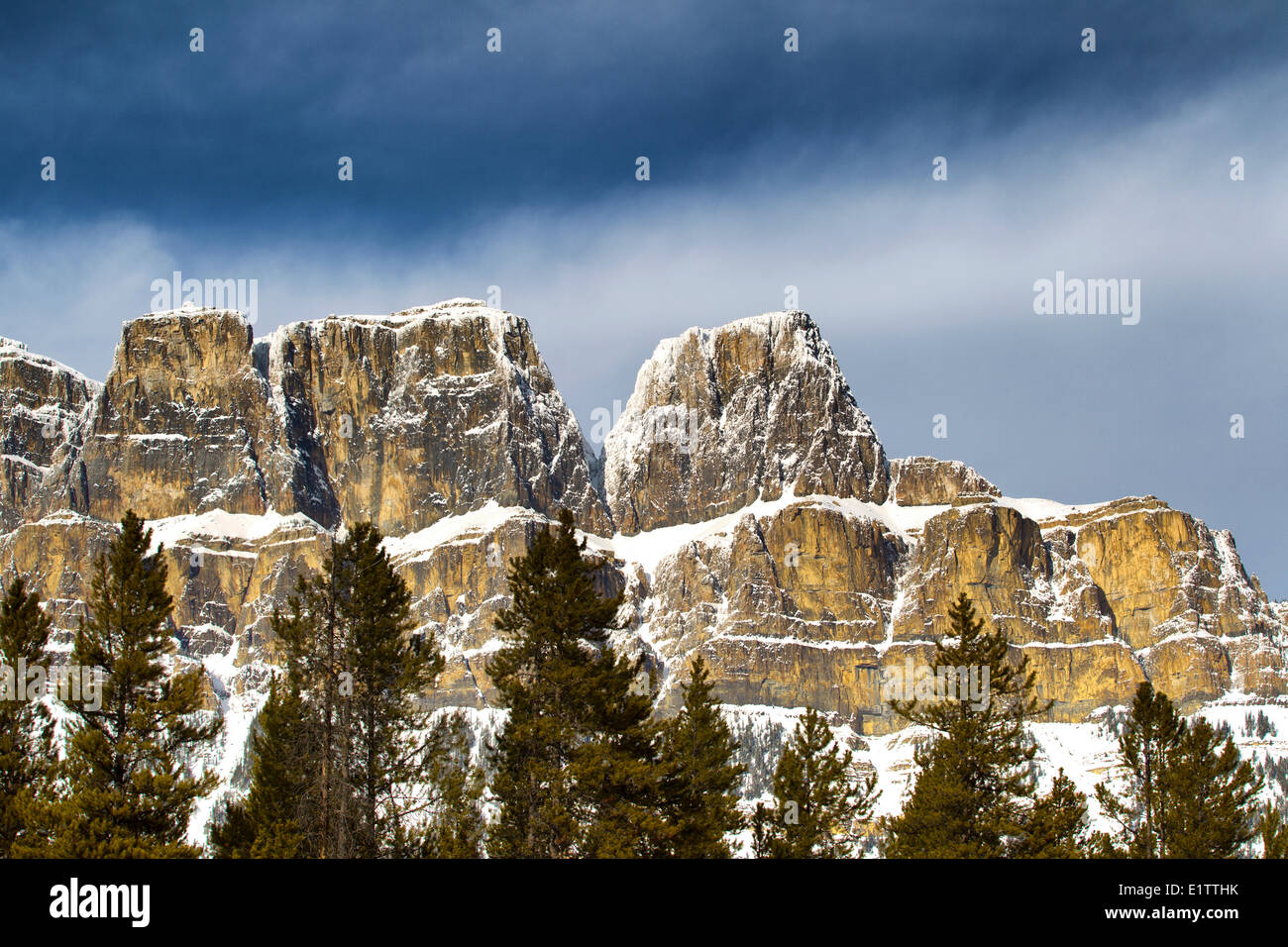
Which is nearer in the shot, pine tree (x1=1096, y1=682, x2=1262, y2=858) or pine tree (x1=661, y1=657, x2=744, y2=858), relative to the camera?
pine tree (x1=661, y1=657, x2=744, y2=858)

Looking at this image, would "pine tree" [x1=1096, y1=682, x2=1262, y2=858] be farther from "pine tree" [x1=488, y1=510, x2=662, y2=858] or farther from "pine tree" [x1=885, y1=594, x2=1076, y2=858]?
"pine tree" [x1=488, y1=510, x2=662, y2=858]

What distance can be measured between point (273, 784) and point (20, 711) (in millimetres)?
8690

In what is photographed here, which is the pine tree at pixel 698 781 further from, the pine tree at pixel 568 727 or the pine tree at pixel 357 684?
the pine tree at pixel 357 684

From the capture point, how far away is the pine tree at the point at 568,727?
35.4 m

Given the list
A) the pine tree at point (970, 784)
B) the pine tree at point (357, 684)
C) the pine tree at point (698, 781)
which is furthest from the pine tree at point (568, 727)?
the pine tree at point (970, 784)

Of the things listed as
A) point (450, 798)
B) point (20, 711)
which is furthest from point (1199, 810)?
point (20, 711)

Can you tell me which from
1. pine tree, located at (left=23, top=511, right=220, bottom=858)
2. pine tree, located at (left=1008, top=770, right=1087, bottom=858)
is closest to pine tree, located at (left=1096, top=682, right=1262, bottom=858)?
pine tree, located at (left=1008, top=770, right=1087, bottom=858)

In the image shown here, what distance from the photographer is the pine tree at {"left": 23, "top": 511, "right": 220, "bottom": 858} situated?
31828 mm

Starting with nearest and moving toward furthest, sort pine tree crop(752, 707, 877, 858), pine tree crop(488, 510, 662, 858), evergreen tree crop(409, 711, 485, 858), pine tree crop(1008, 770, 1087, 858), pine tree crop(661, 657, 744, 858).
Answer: pine tree crop(488, 510, 662, 858), evergreen tree crop(409, 711, 485, 858), pine tree crop(661, 657, 744, 858), pine tree crop(1008, 770, 1087, 858), pine tree crop(752, 707, 877, 858)

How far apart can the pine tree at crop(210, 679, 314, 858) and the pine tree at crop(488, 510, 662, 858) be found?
6.43 m

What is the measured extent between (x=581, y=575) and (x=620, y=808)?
23.0 feet

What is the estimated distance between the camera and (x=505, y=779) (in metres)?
38.7

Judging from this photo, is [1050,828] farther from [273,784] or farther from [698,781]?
[273,784]
